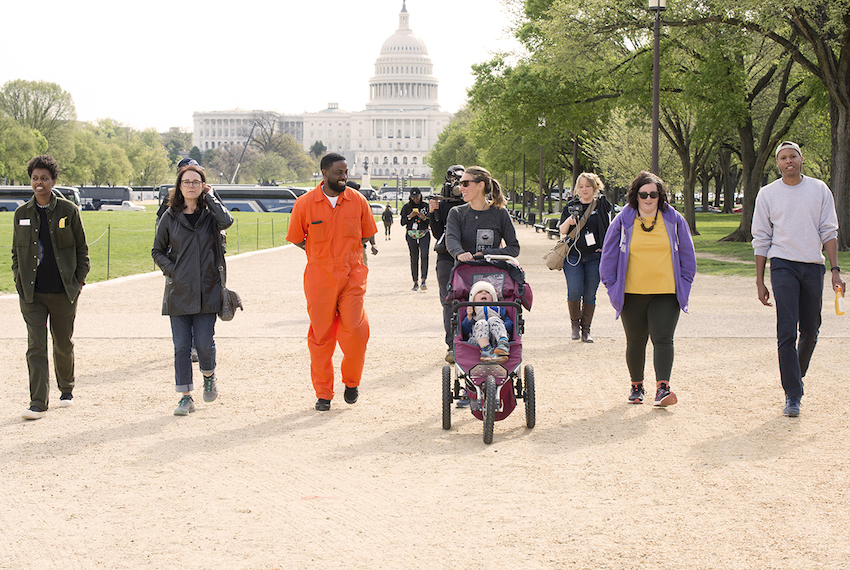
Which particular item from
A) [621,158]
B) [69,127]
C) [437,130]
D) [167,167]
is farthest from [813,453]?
[437,130]

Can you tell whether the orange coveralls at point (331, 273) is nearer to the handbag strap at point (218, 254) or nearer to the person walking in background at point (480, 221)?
the handbag strap at point (218, 254)

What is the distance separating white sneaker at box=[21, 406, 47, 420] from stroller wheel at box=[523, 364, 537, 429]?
329 cm

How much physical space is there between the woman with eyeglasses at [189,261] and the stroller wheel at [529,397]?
2192 millimetres

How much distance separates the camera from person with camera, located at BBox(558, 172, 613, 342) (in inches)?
383

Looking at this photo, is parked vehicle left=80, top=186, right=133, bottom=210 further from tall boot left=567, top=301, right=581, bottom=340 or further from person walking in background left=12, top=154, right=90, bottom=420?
person walking in background left=12, top=154, right=90, bottom=420

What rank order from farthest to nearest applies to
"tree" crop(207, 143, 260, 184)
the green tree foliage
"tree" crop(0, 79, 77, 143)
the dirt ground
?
"tree" crop(207, 143, 260, 184), "tree" crop(0, 79, 77, 143), the green tree foliage, the dirt ground

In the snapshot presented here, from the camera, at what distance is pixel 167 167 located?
114 m

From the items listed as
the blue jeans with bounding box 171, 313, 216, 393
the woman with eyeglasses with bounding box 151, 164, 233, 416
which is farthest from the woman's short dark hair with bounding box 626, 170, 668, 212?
the blue jeans with bounding box 171, 313, 216, 393

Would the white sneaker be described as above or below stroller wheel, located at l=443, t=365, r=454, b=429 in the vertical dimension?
below

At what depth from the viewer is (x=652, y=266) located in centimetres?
665

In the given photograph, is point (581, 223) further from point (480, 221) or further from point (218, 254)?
point (218, 254)

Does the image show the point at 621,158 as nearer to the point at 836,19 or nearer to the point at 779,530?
the point at 836,19

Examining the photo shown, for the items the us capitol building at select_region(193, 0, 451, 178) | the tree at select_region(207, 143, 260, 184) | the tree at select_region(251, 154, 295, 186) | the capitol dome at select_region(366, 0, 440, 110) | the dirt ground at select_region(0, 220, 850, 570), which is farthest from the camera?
the us capitol building at select_region(193, 0, 451, 178)

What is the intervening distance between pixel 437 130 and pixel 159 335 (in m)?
176
